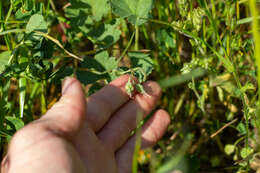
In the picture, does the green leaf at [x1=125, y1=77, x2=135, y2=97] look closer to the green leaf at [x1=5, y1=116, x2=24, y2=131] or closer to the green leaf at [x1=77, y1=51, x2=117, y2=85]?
the green leaf at [x1=77, y1=51, x2=117, y2=85]

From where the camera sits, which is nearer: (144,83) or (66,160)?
(66,160)

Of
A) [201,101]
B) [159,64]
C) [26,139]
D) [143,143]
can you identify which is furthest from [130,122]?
[26,139]

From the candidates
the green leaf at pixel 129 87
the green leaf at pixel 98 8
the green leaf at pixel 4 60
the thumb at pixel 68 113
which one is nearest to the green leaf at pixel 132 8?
the green leaf at pixel 98 8

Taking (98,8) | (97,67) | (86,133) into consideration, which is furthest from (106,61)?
(86,133)

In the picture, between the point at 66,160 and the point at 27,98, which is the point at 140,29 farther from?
the point at 66,160

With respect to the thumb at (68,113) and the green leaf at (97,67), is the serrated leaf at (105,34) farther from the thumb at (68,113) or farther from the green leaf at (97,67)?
the thumb at (68,113)

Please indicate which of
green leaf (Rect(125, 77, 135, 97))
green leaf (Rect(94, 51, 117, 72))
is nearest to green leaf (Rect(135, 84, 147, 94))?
green leaf (Rect(125, 77, 135, 97))
